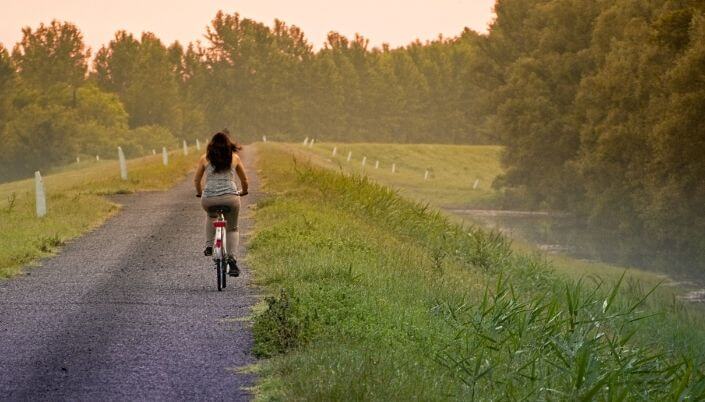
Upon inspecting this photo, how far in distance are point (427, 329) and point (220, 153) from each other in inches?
169

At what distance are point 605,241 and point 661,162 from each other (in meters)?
9.29

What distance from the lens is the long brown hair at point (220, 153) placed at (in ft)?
44.4

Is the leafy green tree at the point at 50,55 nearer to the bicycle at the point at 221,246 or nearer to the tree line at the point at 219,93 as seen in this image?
the tree line at the point at 219,93

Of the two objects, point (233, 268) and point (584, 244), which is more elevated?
point (233, 268)

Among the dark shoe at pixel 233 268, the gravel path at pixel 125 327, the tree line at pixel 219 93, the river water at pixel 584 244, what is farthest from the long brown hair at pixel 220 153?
the tree line at pixel 219 93

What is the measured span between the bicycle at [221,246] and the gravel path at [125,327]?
0.68 ft

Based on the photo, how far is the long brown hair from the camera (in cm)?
1353

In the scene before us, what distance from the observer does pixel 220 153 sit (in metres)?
13.5

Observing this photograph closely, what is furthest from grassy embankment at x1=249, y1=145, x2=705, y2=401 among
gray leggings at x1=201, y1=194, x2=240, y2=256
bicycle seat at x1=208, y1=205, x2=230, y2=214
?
bicycle seat at x1=208, y1=205, x2=230, y2=214

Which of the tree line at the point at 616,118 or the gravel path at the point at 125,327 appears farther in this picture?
the tree line at the point at 616,118

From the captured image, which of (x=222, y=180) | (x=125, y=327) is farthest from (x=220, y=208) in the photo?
(x=125, y=327)

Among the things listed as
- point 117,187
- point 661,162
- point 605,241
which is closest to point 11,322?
point 117,187

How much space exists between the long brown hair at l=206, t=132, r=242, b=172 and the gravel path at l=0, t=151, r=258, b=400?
1.52 m

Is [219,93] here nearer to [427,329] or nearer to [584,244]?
[584,244]
